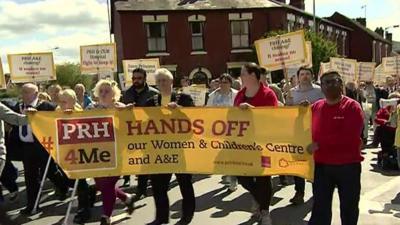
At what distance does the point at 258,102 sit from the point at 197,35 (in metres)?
33.4

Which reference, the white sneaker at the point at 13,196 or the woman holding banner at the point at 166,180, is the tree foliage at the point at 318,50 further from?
the woman holding banner at the point at 166,180

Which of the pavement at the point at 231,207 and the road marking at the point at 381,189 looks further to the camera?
the road marking at the point at 381,189

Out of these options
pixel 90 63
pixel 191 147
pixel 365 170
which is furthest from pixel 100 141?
pixel 90 63

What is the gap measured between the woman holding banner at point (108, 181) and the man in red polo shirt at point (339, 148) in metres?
2.38

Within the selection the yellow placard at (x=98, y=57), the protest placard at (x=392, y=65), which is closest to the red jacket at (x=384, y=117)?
the yellow placard at (x=98, y=57)

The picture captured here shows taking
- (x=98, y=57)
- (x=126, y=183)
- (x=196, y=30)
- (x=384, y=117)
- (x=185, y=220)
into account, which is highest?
(x=196, y=30)

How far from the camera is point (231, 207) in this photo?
818 centimetres

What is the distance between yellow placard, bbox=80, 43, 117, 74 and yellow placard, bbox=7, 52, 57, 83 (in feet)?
7.33

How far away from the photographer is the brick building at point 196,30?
37781 mm

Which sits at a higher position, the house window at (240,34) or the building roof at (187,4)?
the building roof at (187,4)

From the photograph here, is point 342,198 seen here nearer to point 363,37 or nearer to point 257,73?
point 257,73

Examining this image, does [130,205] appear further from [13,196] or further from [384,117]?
[384,117]

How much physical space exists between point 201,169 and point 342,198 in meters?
1.66

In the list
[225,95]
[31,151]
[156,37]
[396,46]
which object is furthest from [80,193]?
[396,46]
